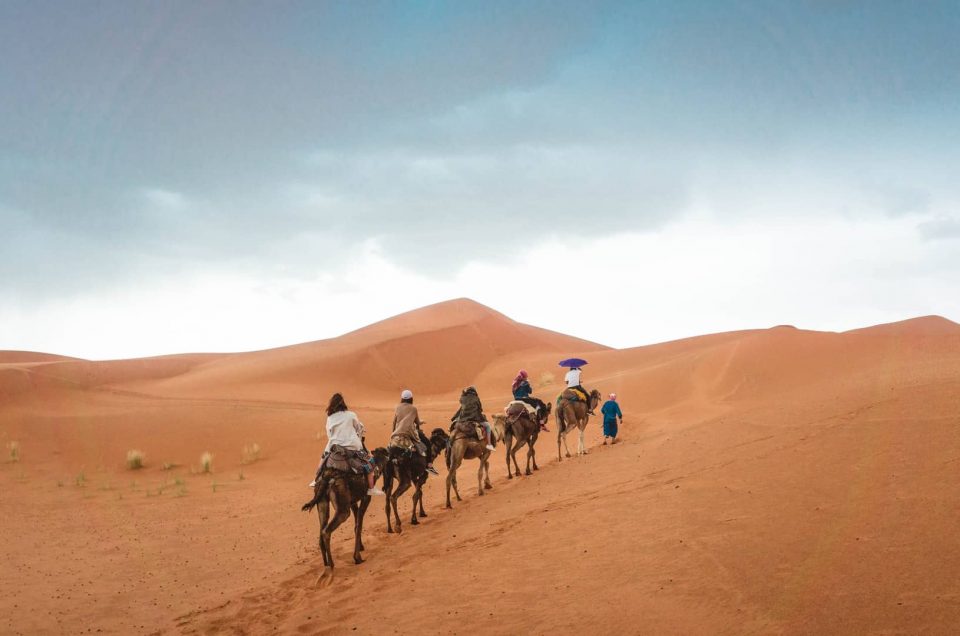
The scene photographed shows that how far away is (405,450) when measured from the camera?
12633 mm

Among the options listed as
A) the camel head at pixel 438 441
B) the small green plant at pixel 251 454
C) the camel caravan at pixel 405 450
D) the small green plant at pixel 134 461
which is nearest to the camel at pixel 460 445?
the camel caravan at pixel 405 450

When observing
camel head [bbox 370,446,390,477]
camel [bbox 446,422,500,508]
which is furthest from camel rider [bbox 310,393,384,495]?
camel [bbox 446,422,500,508]

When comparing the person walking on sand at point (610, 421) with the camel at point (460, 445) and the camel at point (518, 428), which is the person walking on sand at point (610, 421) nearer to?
the camel at point (518, 428)

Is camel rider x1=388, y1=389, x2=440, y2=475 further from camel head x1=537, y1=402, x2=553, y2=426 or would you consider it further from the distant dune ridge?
camel head x1=537, y1=402, x2=553, y2=426

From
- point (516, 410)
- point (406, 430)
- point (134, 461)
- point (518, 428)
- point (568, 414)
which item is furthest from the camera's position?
point (134, 461)

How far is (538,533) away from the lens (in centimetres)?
974

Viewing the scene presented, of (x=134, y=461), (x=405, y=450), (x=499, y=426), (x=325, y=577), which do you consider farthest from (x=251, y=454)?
(x=325, y=577)

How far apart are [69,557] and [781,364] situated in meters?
26.8

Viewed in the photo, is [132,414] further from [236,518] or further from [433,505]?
[433,505]

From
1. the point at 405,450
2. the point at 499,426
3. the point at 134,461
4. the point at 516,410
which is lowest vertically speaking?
the point at 134,461

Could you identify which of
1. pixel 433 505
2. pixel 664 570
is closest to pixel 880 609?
pixel 664 570

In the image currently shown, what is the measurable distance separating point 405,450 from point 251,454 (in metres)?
13.3

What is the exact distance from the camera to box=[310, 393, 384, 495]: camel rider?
1025 centimetres

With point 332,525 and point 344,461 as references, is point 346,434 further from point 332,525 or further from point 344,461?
point 332,525
